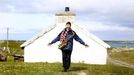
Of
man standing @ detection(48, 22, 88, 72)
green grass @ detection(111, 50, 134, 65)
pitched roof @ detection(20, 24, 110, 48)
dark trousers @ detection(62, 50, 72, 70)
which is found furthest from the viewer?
green grass @ detection(111, 50, 134, 65)

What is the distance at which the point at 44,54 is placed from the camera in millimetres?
40125

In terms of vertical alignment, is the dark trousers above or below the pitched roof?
below

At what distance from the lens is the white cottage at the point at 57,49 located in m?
39.9

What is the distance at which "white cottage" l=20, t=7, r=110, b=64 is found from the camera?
39.9 m

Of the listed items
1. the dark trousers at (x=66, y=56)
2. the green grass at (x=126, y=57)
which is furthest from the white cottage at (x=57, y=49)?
the green grass at (x=126, y=57)

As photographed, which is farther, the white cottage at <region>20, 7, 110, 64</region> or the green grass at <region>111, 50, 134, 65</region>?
the green grass at <region>111, 50, 134, 65</region>

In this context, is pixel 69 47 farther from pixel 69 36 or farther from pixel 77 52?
pixel 77 52

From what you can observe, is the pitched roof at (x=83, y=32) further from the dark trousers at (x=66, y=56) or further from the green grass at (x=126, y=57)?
the green grass at (x=126, y=57)

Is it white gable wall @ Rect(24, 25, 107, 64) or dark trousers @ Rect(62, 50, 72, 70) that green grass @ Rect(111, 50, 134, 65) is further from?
dark trousers @ Rect(62, 50, 72, 70)

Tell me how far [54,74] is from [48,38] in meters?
19.4

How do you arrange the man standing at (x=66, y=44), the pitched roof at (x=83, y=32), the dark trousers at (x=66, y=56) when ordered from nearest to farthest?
the man standing at (x=66, y=44) → the dark trousers at (x=66, y=56) → the pitched roof at (x=83, y=32)

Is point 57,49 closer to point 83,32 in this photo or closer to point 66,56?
point 83,32

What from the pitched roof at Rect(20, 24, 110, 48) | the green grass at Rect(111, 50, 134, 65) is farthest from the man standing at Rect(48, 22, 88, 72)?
the green grass at Rect(111, 50, 134, 65)

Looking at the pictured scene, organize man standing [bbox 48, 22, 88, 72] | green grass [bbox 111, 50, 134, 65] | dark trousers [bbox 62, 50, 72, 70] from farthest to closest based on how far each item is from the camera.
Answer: green grass [bbox 111, 50, 134, 65] < dark trousers [bbox 62, 50, 72, 70] < man standing [bbox 48, 22, 88, 72]
